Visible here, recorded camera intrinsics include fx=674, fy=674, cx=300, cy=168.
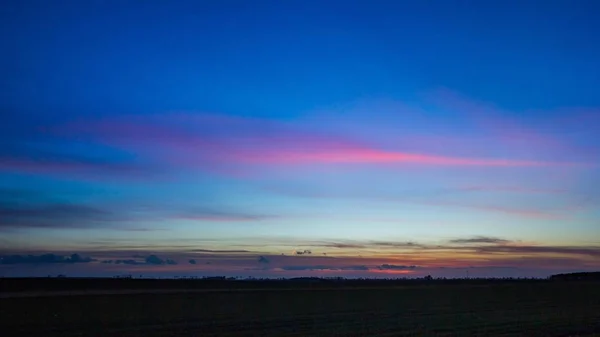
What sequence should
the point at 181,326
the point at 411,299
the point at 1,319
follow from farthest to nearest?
the point at 411,299 < the point at 1,319 < the point at 181,326

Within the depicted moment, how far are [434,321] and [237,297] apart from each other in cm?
3122

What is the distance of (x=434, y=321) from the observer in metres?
52.4

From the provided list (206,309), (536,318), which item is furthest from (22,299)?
(536,318)

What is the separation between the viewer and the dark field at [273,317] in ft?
144

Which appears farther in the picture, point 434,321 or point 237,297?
point 237,297

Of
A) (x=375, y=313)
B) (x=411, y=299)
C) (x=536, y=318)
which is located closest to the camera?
(x=536, y=318)

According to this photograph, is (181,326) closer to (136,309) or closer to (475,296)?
(136,309)

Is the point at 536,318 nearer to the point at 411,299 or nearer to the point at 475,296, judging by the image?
the point at 411,299

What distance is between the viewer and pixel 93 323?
49.0 meters

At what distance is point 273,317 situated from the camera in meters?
55.6

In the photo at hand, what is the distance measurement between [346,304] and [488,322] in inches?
942

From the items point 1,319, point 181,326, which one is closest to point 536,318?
point 181,326

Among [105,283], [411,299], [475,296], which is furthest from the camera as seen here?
[105,283]

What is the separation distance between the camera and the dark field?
43.8 meters
